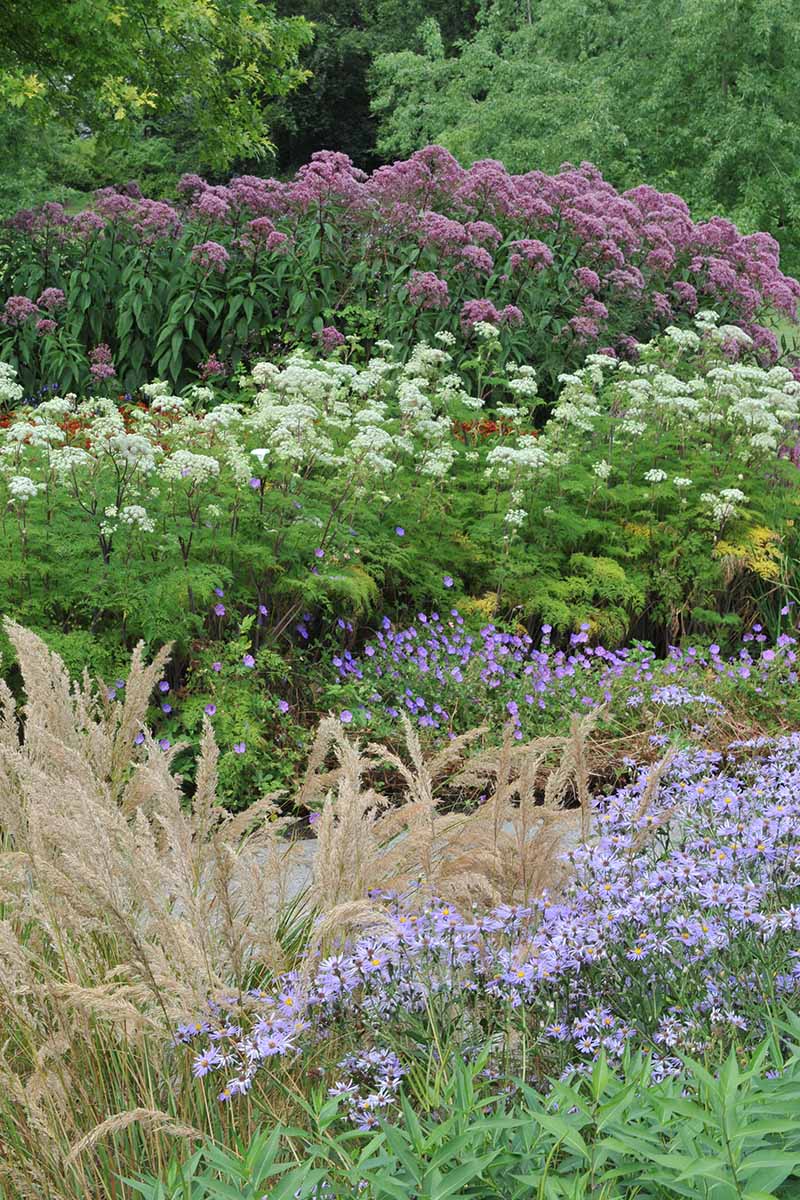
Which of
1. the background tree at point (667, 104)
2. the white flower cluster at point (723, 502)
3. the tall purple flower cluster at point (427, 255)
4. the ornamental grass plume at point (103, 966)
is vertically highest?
the background tree at point (667, 104)

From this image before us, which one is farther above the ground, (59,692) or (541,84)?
(541,84)

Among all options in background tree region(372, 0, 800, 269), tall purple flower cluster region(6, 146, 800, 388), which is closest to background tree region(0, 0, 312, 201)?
tall purple flower cluster region(6, 146, 800, 388)

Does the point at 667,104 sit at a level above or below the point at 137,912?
above

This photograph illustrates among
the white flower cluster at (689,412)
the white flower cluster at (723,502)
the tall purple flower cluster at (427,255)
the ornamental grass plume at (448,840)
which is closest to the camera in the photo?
the ornamental grass plume at (448,840)

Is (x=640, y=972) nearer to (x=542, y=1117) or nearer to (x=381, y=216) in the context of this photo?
(x=542, y=1117)

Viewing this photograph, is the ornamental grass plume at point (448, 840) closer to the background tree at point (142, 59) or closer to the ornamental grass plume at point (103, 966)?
the ornamental grass plume at point (103, 966)

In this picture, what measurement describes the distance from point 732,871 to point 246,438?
4.01m

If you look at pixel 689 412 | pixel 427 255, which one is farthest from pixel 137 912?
pixel 427 255

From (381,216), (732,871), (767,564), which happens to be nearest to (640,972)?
(732,871)

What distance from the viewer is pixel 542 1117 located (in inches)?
61.0

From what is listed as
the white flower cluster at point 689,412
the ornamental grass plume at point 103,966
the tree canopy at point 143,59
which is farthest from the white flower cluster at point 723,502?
the tree canopy at point 143,59

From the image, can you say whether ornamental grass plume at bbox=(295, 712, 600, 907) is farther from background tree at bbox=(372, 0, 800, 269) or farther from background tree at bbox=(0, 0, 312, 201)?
background tree at bbox=(372, 0, 800, 269)

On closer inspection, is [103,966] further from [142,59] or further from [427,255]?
[142,59]

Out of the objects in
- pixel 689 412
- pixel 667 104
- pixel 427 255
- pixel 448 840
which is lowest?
pixel 448 840
